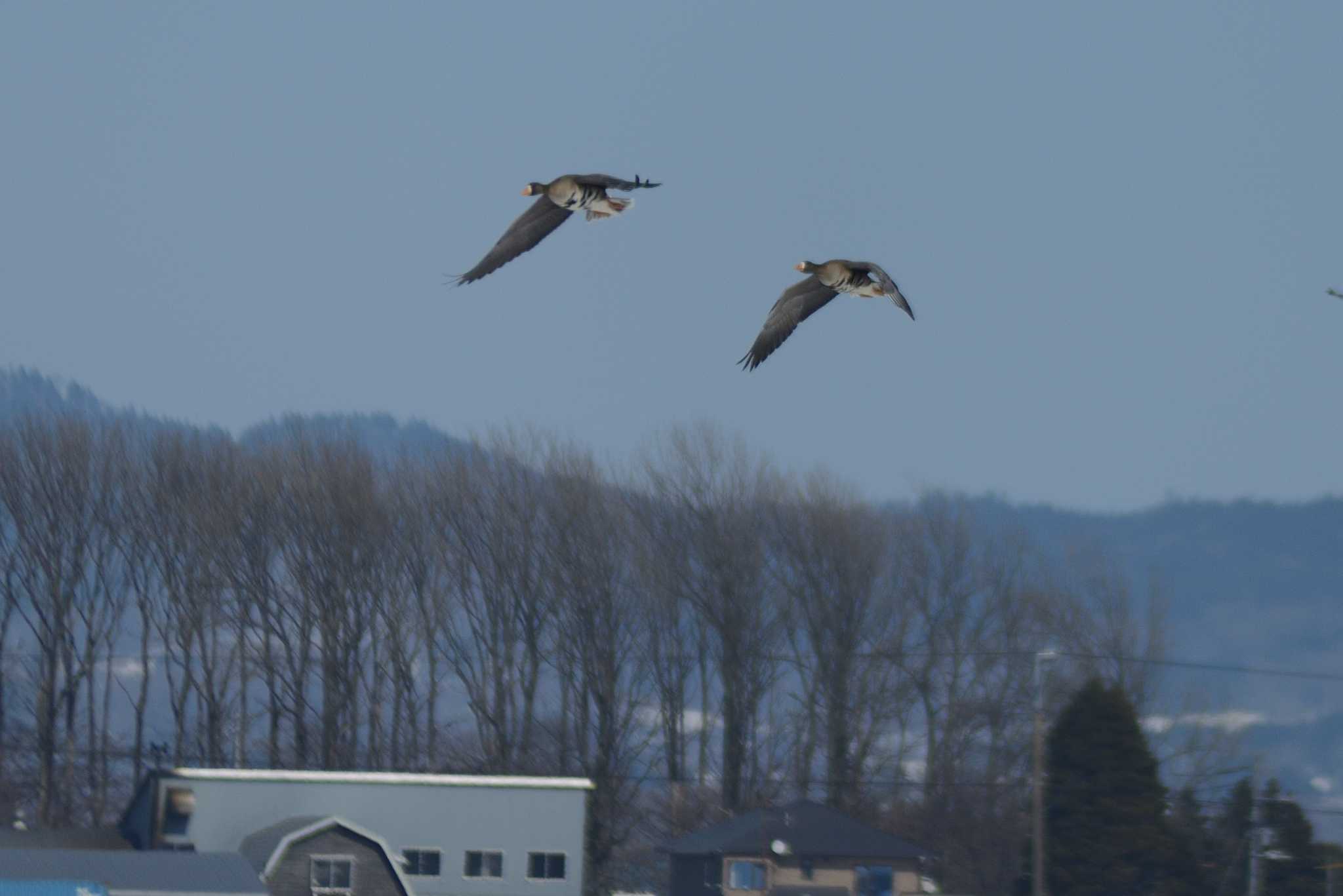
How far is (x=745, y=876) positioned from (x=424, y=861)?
10.7m

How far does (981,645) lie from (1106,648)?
4541mm

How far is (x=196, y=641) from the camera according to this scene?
7412cm

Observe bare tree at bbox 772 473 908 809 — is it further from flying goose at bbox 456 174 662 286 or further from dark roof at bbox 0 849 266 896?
flying goose at bbox 456 174 662 286

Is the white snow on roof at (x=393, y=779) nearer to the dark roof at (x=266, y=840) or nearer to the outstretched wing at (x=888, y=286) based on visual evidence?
the dark roof at (x=266, y=840)

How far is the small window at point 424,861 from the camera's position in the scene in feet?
161

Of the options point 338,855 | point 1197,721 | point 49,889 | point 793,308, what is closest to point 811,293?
point 793,308

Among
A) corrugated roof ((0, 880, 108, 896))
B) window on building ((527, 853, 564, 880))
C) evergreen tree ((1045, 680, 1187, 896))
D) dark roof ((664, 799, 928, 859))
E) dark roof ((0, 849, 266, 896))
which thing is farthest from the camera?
dark roof ((664, 799, 928, 859))

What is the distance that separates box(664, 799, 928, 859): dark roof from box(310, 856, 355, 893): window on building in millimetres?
15029

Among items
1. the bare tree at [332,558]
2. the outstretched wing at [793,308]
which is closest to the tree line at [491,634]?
the bare tree at [332,558]

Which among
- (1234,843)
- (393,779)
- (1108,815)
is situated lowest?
(1234,843)

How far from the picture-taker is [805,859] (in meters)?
56.1

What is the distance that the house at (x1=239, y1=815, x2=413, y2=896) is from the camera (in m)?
43.9

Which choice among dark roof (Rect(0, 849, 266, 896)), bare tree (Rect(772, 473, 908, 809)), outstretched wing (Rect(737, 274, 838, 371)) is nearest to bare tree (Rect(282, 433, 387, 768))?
bare tree (Rect(772, 473, 908, 809))

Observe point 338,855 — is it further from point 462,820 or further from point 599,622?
point 599,622
